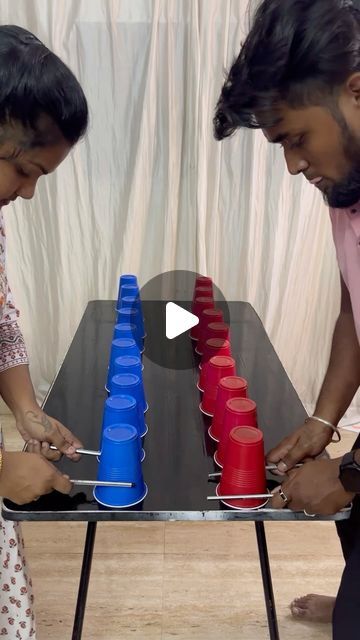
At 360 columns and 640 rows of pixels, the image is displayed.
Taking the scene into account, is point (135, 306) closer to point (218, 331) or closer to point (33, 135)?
point (218, 331)

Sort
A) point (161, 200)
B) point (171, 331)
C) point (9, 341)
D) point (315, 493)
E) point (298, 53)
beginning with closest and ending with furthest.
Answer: point (298, 53) → point (315, 493) → point (9, 341) → point (171, 331) → point (161, 200)

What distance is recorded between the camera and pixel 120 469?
798 millimetres

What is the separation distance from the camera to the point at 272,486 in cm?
86

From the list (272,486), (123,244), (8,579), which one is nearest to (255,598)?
(8,579)

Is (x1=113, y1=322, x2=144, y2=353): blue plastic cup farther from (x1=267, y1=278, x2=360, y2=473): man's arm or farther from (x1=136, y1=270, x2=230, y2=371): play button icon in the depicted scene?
(x1=267, y1=278, x2=360, y2=473): man's arm

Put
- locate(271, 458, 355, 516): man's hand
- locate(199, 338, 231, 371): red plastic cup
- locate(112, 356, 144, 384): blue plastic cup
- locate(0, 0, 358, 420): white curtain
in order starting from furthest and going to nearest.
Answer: locate(0, 0, 358, 420): white curtain < locate(199, 338, 231, 371): red plastic cup < locate(112, 356, 144, 384): blue plastic cup < locate(271, 458, 355, 516): man's hand

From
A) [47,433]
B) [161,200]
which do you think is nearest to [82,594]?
[47,433]

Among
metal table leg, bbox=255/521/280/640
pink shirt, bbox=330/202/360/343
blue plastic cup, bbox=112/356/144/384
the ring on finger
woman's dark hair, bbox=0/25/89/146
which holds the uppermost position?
woman's dark hair, bbox=0/25/89/146

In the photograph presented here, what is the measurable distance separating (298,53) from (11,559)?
1011 mm

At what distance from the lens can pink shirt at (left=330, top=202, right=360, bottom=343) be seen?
0.87 m

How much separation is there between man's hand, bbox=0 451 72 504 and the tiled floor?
79 centimetres

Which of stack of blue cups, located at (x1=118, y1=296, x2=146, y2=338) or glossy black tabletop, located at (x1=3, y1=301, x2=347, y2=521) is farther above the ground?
stack of blue cups, located at (x1=118, y1=296, x2=146, y2=338)

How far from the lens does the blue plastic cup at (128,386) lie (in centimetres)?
97

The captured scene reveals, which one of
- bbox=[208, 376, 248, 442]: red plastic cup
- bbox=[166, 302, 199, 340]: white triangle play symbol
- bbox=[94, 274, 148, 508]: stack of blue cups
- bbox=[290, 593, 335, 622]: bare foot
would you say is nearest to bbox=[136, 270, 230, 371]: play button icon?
bbox=[166, 302, 199, 340]: white triangle play symbol
